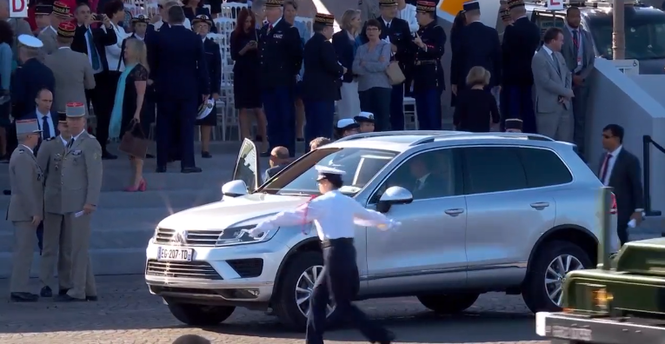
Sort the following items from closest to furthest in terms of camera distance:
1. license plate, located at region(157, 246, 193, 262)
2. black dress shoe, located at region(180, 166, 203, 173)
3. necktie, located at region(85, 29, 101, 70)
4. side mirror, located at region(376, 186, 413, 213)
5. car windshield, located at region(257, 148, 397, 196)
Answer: side mirror, located at region(376, 186, 413, 213) < license plate, located at region(157, 246, 193, 262) < car windshield, located at region(257, 148, 397, 196) < black dress shoe, located at region(180, 166, 203, 173) < necktie, located at region(85, 29, 101, 70)

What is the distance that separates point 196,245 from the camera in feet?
38.5

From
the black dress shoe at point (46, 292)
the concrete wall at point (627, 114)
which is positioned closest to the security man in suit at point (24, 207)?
the black dress shoe at point (46, 292)

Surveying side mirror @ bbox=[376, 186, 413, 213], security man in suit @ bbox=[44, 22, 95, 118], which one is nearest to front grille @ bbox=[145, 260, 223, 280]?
side mirror @ bbox=[376, 186, 413, 213]

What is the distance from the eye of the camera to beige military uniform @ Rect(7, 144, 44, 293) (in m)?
14.1

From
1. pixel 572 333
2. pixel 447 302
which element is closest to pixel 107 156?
pixel 447 302

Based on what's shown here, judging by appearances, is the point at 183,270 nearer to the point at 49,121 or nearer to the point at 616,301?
the point at 616,301

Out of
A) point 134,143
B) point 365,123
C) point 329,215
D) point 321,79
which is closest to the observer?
point 329,215

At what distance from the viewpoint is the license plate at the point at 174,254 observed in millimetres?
11750

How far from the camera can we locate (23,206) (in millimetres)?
14172

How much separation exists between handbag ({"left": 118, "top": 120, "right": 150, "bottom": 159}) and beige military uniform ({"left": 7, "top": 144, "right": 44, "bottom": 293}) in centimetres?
319

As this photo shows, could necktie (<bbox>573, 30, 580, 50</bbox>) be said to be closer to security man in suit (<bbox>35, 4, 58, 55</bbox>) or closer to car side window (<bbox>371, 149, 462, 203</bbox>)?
security man in suit (<bbox>35, 4, 58, 55</bbox>)

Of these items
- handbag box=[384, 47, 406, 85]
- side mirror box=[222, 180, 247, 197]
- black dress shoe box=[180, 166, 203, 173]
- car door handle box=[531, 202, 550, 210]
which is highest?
handbag box=[384, 47, 406, 85]

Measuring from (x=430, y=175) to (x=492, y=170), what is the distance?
2.18 feet

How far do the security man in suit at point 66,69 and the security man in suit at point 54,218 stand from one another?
2753mm
